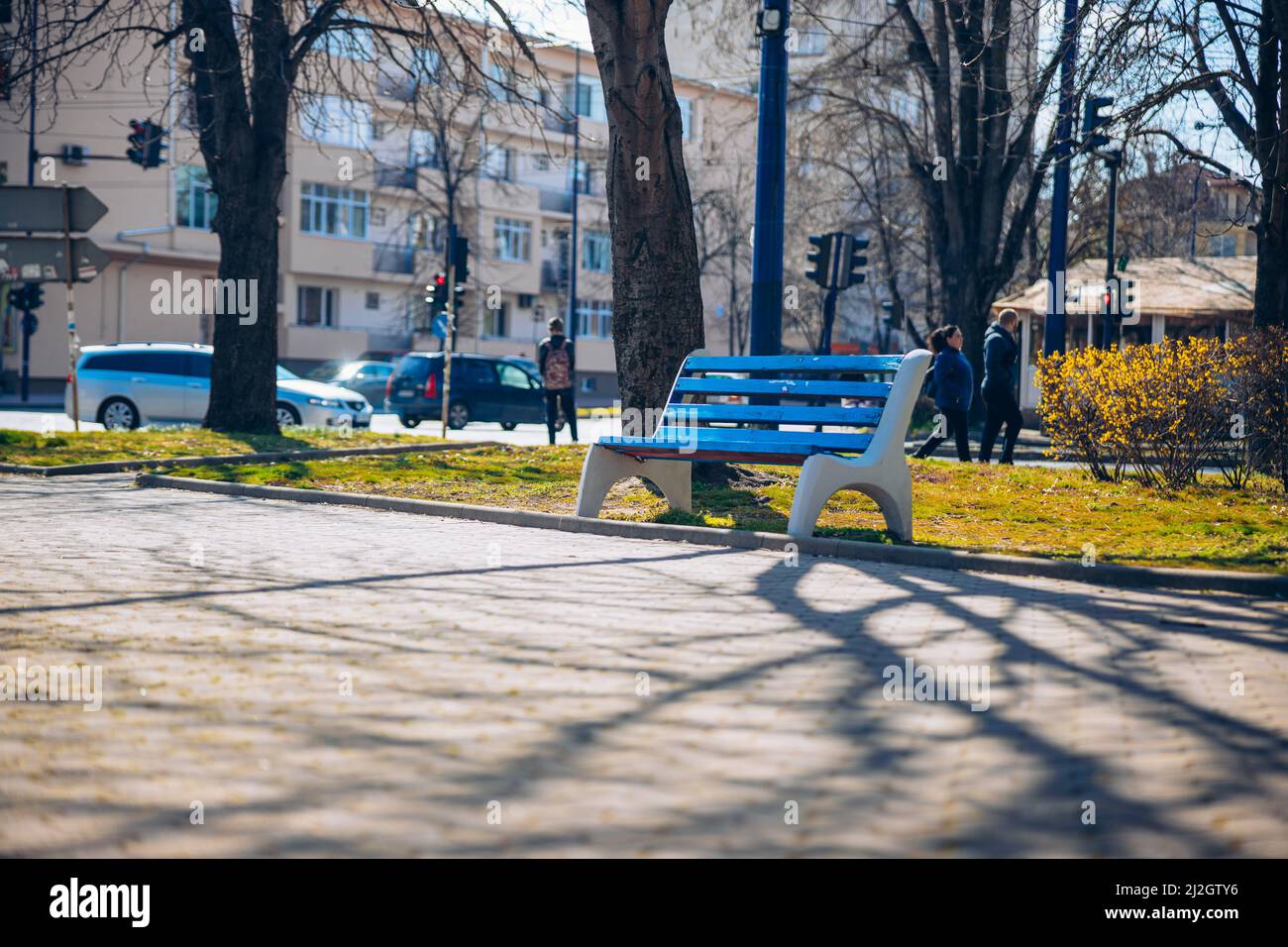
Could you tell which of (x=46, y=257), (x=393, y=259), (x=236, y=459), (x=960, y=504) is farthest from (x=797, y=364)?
(x=393, y=259)

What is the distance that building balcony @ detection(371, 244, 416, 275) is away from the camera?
57.2m

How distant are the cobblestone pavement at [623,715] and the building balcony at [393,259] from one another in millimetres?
50270

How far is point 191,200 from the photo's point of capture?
5141 centimetres

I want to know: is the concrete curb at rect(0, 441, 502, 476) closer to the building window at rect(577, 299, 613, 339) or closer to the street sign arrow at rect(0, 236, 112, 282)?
the street sign arrow at rect(0, 236, 112, 282)

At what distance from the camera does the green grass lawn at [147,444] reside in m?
15.2

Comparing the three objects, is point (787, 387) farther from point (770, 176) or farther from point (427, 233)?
point (427, 233)

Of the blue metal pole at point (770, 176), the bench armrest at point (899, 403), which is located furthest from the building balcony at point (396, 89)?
the bench armrest at point (899, 403)

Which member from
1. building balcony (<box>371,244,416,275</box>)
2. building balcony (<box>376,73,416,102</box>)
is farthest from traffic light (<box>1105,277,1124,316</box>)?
building balcony (<box>371,244,416,275</box>)

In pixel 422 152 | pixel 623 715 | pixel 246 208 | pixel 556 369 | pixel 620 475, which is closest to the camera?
pixel 623 715

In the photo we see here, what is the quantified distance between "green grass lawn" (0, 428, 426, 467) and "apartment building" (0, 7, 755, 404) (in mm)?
17798

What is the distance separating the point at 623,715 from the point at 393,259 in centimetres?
5466


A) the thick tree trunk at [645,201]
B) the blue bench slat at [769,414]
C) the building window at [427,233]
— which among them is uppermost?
the building window at [427,233]

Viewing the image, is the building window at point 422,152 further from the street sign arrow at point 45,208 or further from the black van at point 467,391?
the street sign arrow at point 45,208

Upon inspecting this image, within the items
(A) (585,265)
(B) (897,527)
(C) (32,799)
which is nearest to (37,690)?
(C) (32,799)
